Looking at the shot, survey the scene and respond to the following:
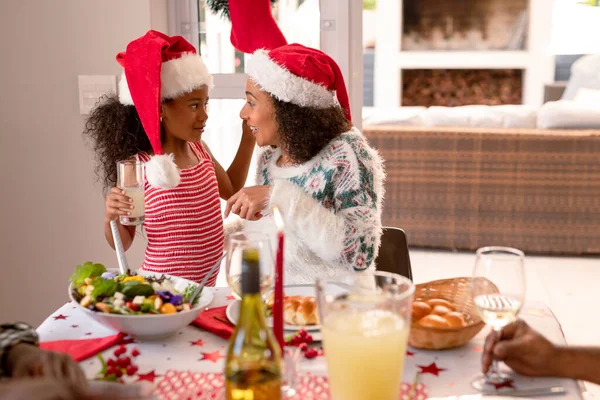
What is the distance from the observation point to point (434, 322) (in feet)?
3.56

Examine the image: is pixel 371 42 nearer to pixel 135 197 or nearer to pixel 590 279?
pixel 590 279

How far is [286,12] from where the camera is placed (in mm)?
2490

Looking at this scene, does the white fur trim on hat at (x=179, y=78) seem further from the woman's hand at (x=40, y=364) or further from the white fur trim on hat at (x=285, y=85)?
the woman's hand at (x=40, y=364)

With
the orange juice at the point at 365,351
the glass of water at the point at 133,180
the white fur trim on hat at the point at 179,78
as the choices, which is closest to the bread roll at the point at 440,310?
the orange juice at the point at 365,351

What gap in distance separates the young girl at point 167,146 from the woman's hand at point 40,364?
2.65ft

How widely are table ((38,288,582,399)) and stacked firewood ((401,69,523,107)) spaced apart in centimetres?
661

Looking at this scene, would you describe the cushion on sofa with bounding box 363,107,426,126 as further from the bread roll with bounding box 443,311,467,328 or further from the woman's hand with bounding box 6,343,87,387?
the woman's hand with bounding box 6,343,87,387

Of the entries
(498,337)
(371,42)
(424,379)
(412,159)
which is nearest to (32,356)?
(424,379)

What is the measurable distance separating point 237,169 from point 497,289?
1.23 m

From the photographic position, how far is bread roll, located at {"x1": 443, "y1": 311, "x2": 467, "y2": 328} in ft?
3.56

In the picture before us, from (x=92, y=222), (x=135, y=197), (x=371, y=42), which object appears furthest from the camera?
(x=371, y=42)

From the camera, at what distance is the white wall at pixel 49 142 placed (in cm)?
226

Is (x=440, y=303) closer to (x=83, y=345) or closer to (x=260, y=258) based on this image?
(x=260, y=258)

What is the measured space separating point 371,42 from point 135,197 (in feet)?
21.9
